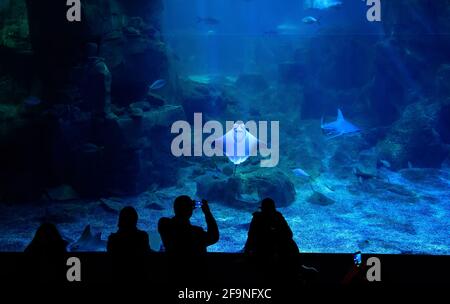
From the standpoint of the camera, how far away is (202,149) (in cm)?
1072

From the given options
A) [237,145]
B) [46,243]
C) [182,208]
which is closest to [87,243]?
[46,243]

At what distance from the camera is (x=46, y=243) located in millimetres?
2477

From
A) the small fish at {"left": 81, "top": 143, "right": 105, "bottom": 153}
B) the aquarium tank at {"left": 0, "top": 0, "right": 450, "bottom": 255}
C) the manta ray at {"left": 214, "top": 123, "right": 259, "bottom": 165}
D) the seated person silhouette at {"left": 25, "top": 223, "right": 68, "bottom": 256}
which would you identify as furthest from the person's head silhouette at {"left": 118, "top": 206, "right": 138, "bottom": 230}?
the small fish at {"left": 81, "top": 143, "right": 105, "bottom": 153}

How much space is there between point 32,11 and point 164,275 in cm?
780

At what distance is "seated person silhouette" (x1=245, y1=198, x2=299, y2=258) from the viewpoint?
232 cm

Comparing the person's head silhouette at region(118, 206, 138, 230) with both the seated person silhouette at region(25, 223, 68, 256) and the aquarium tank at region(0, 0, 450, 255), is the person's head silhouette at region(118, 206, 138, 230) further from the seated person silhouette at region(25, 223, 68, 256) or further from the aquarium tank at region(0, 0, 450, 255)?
the aquarium tank at region(0, 0, 450, 255)

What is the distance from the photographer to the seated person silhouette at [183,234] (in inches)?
93.8

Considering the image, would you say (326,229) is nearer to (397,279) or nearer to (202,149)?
(397,279)

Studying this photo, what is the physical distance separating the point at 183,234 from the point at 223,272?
69cm

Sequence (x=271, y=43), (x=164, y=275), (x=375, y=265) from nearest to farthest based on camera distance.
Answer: (x=164, y=275), (x=375, y=265), (x=271, y=43)

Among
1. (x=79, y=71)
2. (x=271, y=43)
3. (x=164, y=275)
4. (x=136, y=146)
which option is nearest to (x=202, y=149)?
(x=136, y=146)

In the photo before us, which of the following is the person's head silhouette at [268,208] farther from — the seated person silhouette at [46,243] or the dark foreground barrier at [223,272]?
the seated person silhouette at [46,243]

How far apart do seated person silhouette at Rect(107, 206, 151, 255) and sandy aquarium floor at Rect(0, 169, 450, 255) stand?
8.49 ft

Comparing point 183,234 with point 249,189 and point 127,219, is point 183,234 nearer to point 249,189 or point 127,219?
point 127,219
